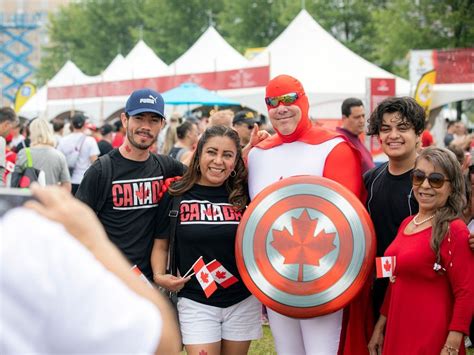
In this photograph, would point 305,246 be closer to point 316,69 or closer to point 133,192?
point 133,192

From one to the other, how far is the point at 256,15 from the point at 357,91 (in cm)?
2171

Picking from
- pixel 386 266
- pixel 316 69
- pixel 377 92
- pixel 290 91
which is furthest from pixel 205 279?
pixel 316 69

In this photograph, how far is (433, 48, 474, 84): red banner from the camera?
16.3 metres

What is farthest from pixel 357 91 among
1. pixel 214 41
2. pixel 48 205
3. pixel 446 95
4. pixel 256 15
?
pixel 256 15

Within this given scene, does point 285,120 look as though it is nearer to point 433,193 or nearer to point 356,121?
point 433,193

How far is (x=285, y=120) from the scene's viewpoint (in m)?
4.03

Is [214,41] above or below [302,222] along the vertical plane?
above

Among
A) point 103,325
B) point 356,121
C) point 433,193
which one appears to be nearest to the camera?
point 103,325

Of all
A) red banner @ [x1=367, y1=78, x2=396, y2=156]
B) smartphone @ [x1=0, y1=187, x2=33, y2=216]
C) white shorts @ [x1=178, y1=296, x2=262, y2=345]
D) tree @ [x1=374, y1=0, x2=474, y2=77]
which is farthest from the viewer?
tree @ [x1=374, y1=0, x2=474, y2=77]

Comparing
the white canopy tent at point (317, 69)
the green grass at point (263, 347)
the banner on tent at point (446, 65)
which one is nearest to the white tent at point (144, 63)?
the white canopy tent at point (317, 69)

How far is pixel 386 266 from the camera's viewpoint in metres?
3.53

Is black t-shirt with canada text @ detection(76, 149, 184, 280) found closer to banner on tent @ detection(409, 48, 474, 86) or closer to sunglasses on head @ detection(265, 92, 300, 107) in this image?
sunglasses on head @ detection(265, 92, 300, 107)

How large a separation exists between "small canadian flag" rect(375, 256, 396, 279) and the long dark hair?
0.81 m

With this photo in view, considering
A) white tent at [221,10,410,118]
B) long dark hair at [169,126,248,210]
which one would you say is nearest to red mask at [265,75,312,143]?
long dark hair at [169,126,248,210]
